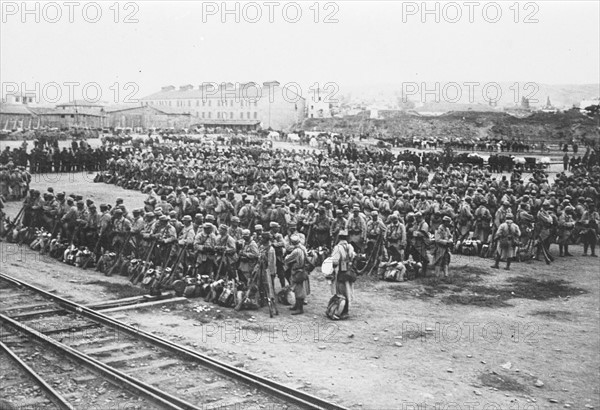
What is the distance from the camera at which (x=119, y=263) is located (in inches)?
570

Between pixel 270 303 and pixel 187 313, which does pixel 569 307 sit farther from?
pixel 187 313

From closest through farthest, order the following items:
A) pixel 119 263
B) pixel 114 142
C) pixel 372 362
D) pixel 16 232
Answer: pixel 372 362 < pixel 119 263 < pixel 16 232 < pixel 114 142

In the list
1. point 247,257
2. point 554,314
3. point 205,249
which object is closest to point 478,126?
point 554,314

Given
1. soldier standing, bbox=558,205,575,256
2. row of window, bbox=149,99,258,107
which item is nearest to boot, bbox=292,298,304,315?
soldier standing, bbox=558,205,575,256

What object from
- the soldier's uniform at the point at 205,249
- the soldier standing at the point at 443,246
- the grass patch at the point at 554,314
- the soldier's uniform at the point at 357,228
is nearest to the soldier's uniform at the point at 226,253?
the soldier's uniform at the point at 205,249

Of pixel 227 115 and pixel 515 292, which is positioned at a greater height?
pixel 227 115

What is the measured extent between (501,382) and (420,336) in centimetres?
203

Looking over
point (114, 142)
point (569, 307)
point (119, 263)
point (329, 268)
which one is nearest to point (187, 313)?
point (329, 268)

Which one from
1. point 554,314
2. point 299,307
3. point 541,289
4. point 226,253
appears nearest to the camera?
point 299,307

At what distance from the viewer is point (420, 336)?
10.5 meters

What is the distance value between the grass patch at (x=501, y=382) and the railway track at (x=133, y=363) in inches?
100

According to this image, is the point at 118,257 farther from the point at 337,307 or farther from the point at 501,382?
the point at 501,382

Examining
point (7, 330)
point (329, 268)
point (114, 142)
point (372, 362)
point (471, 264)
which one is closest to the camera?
point (372, 362)

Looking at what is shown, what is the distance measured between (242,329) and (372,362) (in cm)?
Answer: 248
